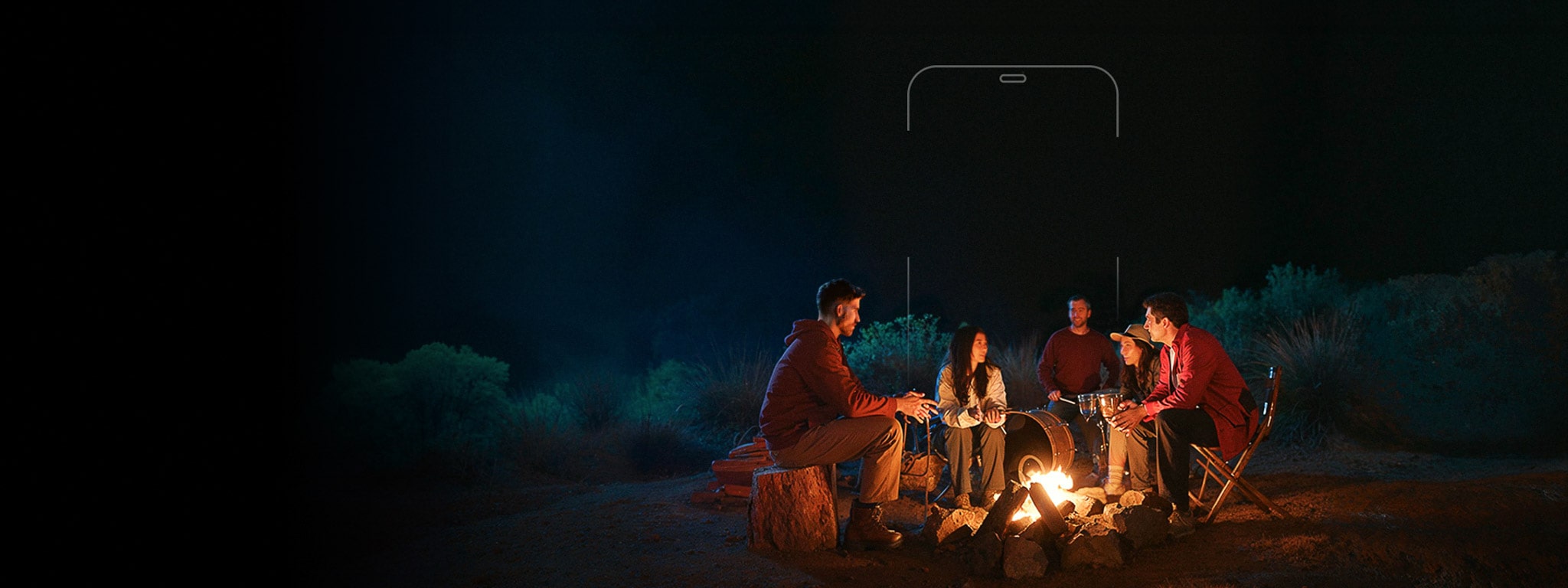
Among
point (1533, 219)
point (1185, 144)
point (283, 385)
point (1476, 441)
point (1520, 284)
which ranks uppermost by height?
point (1185, 144)

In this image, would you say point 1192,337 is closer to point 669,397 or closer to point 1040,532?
point 1040,532

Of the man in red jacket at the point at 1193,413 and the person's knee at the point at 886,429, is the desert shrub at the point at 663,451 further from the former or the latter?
the man in red jacket at the point at 1193,413

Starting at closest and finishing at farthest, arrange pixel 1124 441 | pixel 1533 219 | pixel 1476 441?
pixel 1124 441, pixel 1476 441, pixel 1533 219

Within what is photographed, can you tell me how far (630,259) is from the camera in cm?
2578

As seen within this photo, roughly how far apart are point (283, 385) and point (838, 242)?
1696 centimetres

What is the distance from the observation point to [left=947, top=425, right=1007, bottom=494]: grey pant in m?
5.47

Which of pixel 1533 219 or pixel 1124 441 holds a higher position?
pixel 1533 219

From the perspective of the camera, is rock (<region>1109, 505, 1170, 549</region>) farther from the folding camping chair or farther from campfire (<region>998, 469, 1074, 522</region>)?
the folding camping chair

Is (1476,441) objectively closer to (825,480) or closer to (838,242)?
(825,480)

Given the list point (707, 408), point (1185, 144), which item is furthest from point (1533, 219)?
point (707, 408)

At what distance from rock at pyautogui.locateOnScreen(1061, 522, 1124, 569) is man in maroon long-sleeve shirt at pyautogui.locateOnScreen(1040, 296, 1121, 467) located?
2.35 metres

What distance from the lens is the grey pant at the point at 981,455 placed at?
5.47 metres

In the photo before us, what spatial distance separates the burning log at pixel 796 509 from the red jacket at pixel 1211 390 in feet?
6.37

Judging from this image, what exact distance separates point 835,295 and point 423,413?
236 inches
